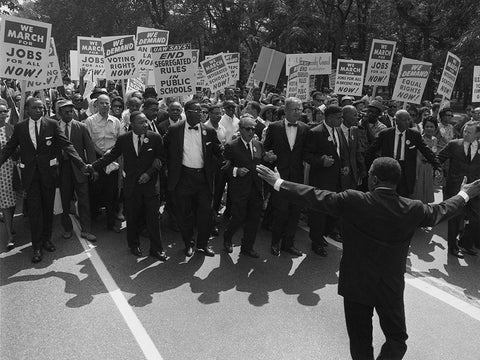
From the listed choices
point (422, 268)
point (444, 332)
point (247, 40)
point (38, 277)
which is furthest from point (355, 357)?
point (247, 40)

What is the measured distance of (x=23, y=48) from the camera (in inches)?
263

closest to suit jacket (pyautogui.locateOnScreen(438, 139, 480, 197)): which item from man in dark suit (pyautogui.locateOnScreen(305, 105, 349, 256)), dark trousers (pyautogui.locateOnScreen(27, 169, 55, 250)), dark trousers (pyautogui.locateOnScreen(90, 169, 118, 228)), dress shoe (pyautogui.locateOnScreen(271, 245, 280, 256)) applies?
man in dark suit (pyautogui.locateOnScreen(305, 105, 349, 256))

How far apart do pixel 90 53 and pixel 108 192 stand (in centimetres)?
568

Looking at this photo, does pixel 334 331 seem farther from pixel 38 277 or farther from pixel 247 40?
pixel 247 40

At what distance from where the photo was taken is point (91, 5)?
117 ft

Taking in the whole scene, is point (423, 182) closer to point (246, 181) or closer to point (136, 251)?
point (246, 181)

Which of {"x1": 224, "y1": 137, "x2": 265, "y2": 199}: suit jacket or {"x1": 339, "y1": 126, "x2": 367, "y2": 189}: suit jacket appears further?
{"x1": 339, "y1": 126, "x2": 367, "y2": 189}: suit jacket

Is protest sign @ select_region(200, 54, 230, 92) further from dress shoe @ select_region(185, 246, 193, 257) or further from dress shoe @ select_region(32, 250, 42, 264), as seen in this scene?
dress shoe @ select_region(32, 250, 42, 264)

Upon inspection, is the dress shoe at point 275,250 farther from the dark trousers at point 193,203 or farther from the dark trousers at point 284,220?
the dark trousers at point 193,203

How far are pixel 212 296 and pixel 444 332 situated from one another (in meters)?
2.34

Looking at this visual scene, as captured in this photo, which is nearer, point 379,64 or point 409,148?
point 409,148

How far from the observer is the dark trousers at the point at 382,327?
3049 mm

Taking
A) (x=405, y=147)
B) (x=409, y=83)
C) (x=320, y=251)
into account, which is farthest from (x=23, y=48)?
(x=409, y=83)

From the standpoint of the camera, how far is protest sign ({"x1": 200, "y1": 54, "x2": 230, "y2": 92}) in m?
10.1
